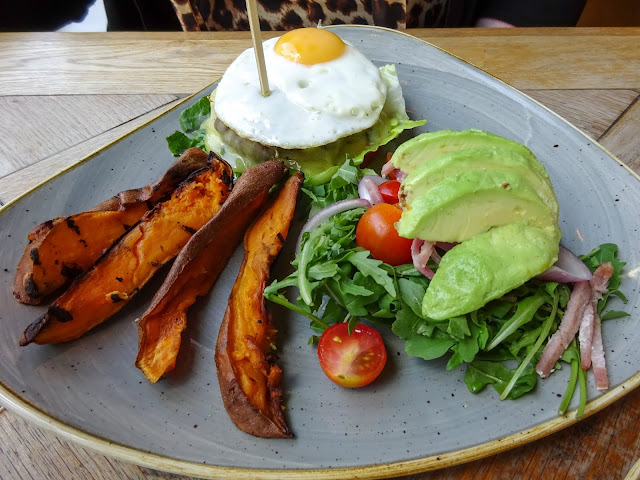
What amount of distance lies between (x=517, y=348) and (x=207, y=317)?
1.01m

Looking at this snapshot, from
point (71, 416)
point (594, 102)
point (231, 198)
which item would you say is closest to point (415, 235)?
point (231, 198)

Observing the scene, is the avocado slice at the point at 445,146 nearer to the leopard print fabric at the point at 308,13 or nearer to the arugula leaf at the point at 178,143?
the arugula leaf at the point at 178,143

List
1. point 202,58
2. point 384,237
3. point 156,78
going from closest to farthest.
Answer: point 384,237
point 156,78
point 202,58

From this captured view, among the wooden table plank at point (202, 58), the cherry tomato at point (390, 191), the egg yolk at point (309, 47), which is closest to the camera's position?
the cherry tomato at point (390, 191)

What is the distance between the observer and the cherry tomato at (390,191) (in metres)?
1.90

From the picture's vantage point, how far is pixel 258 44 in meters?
2.03

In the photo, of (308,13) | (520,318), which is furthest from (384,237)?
(308,13)

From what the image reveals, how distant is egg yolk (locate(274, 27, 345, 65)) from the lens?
2270mm

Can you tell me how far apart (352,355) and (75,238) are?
3.33 ft

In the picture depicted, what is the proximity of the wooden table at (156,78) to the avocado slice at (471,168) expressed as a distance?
83 cm

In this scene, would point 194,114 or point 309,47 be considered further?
point 194,114

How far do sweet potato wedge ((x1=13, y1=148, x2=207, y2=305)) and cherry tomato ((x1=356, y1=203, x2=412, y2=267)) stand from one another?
741 mm

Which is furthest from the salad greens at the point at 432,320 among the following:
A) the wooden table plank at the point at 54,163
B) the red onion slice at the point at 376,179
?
the wooden table plank at the point at 54,163

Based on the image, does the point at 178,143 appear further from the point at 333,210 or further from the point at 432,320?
the point at 432,320
